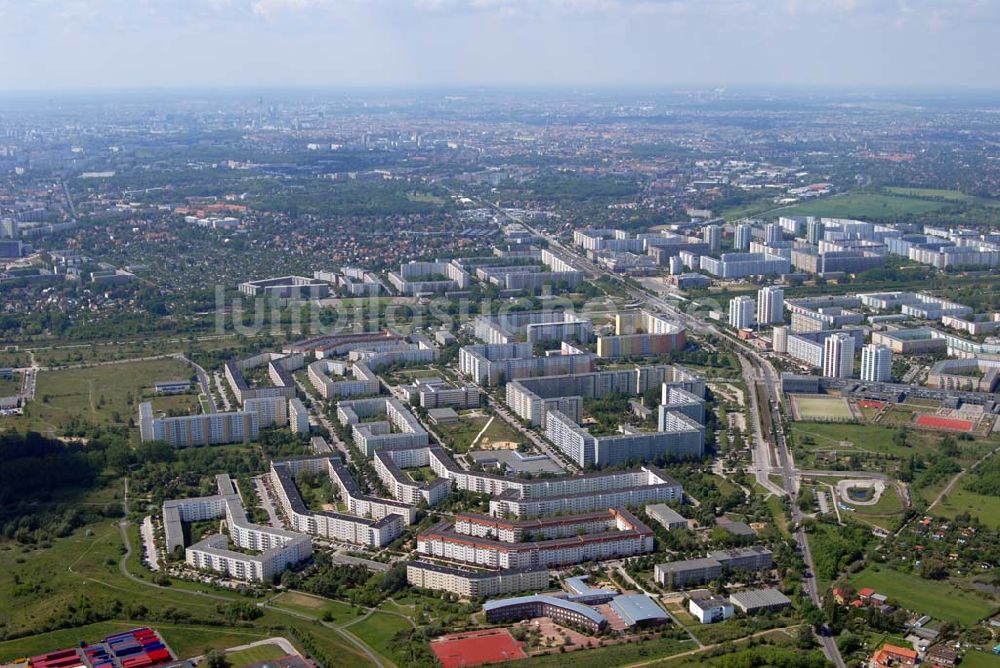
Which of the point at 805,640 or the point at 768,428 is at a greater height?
the point at 805,640

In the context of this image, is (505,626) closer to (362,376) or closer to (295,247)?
(362,376)

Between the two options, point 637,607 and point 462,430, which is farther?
point 462,430

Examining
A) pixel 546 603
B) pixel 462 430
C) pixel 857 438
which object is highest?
pixel 546 603

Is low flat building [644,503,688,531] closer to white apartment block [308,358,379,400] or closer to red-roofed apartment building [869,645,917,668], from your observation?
red-roofed apartment building [869,645,917,668]

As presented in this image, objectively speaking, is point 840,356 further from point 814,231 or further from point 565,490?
point 814,231

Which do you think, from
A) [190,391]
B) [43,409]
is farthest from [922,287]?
[43,409]

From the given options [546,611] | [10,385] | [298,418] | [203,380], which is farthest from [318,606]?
[10,385]
